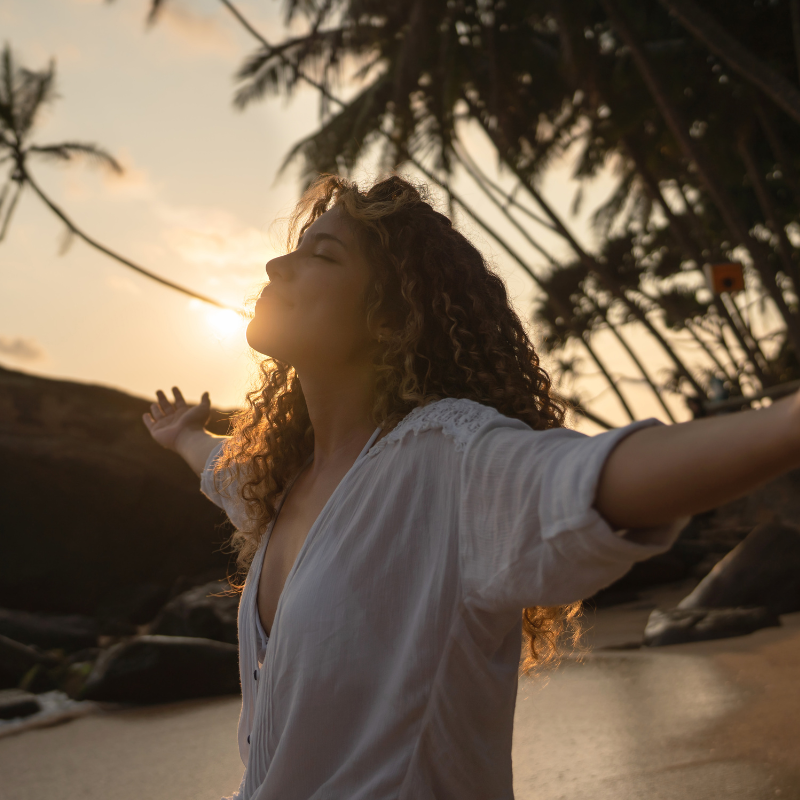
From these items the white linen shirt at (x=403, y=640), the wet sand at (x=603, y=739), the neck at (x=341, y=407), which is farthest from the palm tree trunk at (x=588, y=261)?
the white linen shirt at (x=403, y=640)

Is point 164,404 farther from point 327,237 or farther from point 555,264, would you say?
point 555,264

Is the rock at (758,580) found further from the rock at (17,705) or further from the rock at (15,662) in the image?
the rock at (15,662)

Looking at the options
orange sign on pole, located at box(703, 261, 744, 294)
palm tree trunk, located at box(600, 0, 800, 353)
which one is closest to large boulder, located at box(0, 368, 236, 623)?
orange sign on pole, located at box(703, 261, 744, 294)

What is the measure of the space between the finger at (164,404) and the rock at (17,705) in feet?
13.2

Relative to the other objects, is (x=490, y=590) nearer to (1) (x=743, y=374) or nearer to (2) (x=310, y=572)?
(2) (x=310, y=572)

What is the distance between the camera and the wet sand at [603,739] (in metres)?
2.55

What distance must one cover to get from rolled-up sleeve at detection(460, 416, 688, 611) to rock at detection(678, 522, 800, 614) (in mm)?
4994

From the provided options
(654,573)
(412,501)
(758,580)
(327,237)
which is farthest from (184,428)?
(654,573)

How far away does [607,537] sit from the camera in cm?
83

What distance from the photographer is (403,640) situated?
1.17m

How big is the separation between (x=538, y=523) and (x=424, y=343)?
695 millimetres

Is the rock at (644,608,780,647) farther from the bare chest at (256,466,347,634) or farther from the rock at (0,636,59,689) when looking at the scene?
the rock at (0,636,59,689)

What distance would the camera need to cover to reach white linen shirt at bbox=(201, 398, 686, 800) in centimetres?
114

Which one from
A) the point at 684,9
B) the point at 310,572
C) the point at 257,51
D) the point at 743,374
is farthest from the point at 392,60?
the point at 310,572
